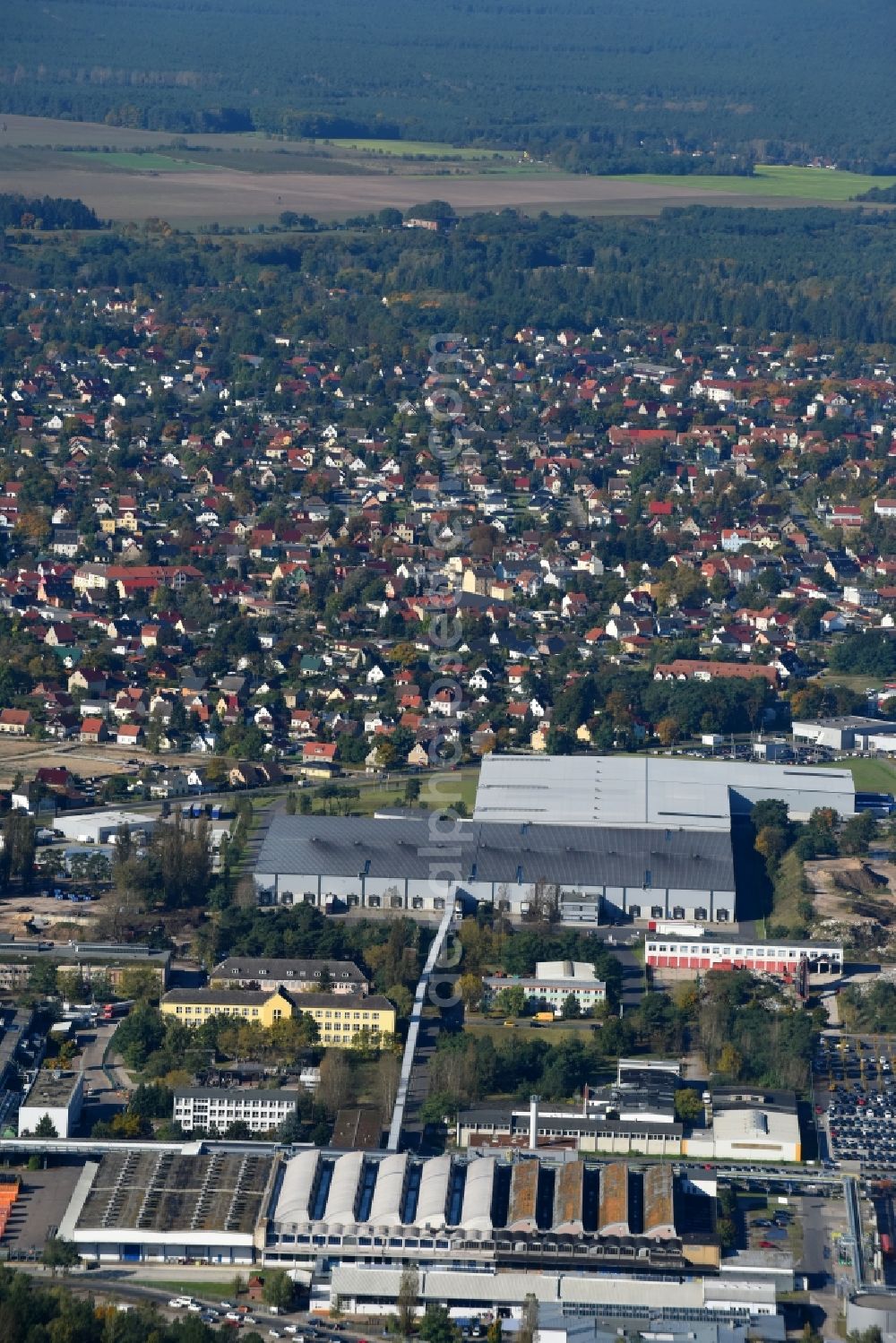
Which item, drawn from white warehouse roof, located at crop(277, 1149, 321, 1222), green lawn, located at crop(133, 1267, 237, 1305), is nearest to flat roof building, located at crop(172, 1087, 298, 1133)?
white warehouse roof, located at crop(277, 1149, 321, 1222)

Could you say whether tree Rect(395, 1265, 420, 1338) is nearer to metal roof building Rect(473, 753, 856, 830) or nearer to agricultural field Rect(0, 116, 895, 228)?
metal roof building Rect(473, 753, 856, 830)

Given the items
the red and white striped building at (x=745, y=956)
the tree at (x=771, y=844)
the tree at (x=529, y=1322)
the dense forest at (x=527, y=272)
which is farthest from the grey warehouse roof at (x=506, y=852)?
the dense forest at (x=527, y=272)

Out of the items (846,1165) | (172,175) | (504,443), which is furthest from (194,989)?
(172,175)

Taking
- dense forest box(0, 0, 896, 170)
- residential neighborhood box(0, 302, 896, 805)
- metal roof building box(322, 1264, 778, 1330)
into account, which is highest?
metal roof building box(322, 1264, 778, 1330)

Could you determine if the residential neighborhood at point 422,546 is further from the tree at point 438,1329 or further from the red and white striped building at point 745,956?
the tree at point 438,1329

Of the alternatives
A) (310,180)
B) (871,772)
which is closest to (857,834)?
(871,772)

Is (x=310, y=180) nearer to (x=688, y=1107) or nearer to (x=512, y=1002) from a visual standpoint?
(x=512, y=1002)
